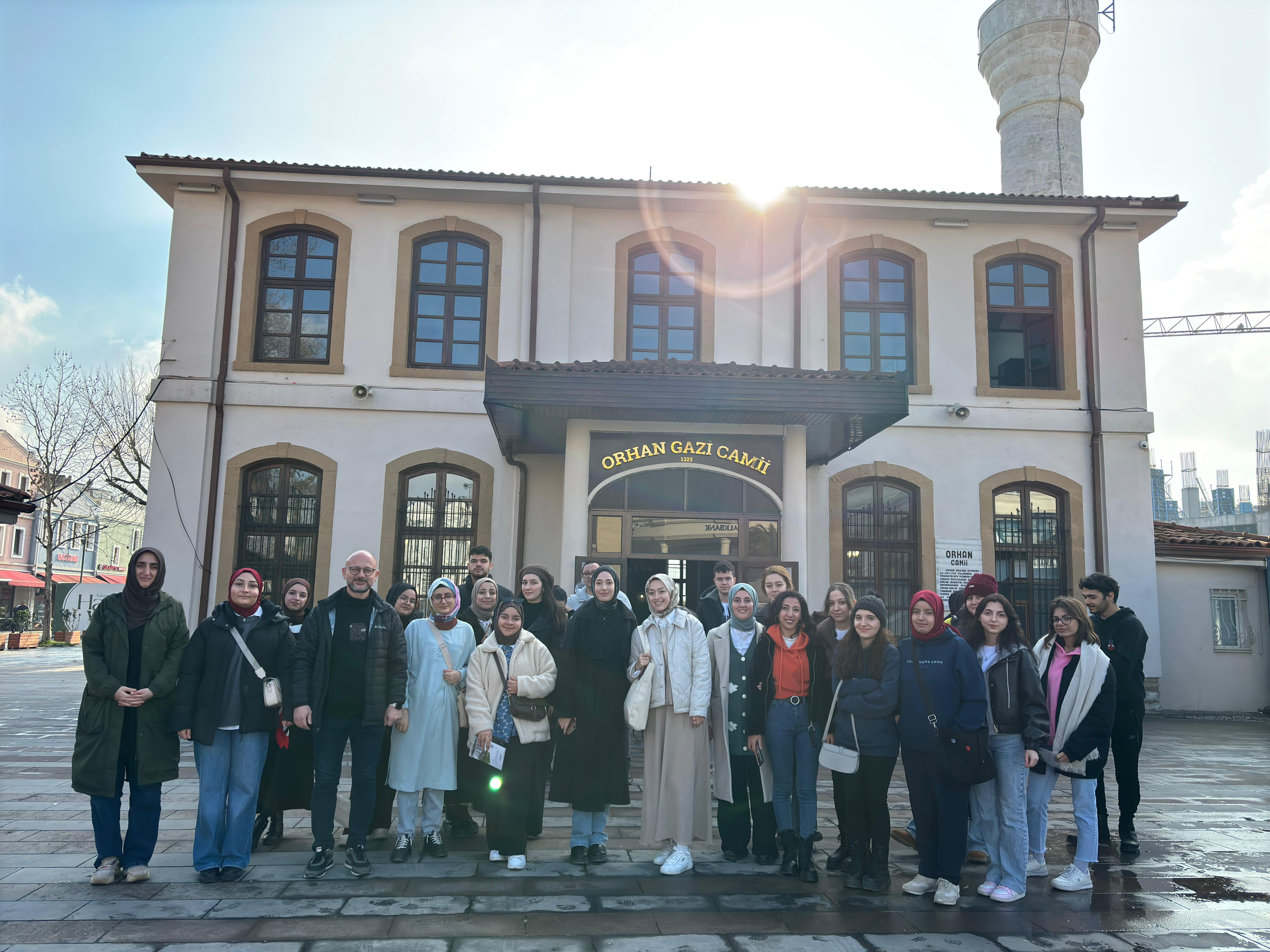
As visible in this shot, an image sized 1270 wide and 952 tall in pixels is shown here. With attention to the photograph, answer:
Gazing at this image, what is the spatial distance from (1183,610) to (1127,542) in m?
2.27

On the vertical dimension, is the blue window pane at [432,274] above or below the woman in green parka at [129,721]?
above

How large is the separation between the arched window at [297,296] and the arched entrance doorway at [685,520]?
17.9 feet

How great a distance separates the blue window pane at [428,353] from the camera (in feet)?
43.1

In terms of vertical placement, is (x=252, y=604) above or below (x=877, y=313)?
below

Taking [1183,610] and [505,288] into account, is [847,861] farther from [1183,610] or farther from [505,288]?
[1183,610]

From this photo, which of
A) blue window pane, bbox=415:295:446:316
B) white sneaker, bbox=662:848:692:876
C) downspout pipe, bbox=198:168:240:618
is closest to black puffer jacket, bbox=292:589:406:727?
white sneaker, bbox=662:848:692:876

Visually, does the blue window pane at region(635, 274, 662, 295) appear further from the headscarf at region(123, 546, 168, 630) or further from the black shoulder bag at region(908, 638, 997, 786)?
the black shoulder bag at region(908, 638, 997, 786)

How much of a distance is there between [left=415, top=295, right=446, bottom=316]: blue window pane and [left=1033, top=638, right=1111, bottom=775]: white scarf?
33.4 feet

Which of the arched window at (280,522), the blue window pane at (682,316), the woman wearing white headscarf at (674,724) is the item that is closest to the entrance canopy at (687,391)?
the blue window pane at (682,316)

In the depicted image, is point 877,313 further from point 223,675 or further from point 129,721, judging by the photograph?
point 129,721

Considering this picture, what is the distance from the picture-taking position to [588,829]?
559cm

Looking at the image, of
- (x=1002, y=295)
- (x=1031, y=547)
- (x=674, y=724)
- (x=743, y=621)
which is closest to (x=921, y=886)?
(x=674, y=724)

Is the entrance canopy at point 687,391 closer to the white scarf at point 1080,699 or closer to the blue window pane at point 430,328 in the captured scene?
the blue window pane at point 430,328

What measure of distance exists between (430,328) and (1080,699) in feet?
34.1
